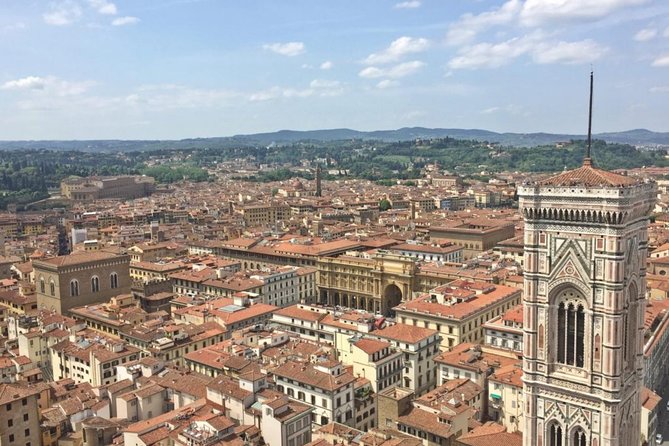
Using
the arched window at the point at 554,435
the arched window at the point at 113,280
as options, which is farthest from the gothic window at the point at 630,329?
the arched window at the point at 113,280

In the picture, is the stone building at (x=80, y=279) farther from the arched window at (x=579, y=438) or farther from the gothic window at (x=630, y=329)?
the gothic window at (x=630, y=329)

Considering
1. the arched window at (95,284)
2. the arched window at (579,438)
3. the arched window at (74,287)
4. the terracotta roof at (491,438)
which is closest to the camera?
the arched window at (579,438)

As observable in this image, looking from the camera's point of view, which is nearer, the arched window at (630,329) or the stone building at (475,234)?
the arched window at (630,329)

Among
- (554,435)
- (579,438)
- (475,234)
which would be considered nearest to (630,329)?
(579,438)

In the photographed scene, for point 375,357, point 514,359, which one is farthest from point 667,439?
point 375,357

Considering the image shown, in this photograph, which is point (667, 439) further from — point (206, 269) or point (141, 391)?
point (206, 269)

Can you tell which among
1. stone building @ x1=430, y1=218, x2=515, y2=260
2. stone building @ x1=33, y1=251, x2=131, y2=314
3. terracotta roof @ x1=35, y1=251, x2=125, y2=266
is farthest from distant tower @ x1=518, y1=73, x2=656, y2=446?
stone building @ x1=430, y1=218, x2=515, y2=260

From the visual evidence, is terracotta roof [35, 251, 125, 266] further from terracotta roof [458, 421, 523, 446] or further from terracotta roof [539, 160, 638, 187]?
terracotta roof [539, 160, 638, 187]
